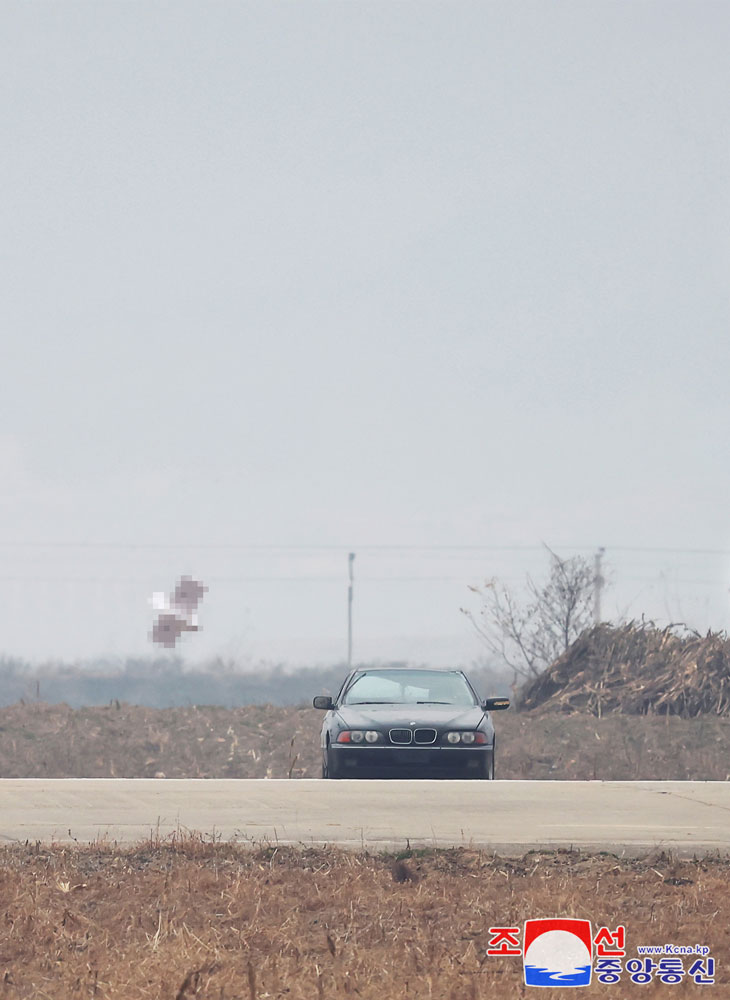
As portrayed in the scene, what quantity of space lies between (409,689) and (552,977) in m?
11.0

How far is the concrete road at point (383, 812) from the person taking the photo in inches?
427

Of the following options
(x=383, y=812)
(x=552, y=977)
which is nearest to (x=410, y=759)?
(x=383, y=812)

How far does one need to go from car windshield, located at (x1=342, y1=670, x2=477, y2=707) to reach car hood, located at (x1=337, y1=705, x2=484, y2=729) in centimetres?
47

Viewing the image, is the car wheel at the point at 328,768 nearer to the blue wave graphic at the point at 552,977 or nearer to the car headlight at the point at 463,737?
the car headlight at the point at 463,737

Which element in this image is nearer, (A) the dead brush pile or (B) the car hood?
(B) the car hood

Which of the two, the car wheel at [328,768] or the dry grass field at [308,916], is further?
the car wheel at [328,768]

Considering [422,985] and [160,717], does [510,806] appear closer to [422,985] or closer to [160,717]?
[422,985]

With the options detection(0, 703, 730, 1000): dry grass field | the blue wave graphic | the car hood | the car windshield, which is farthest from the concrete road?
the blue wave graphic

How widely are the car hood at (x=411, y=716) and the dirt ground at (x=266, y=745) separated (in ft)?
21.4

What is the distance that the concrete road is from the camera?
35.6 feet

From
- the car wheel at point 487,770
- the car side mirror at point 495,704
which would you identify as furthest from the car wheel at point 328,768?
the car side mirror at point 495,704

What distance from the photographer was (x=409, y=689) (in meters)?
17.9

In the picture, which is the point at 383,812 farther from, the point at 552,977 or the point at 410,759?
the point at 552,977

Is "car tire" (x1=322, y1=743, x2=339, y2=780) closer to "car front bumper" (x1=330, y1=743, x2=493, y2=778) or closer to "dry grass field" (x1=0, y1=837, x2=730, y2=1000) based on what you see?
"car front bumper" (x1=330, y1=743, x2=493, y2=778)
